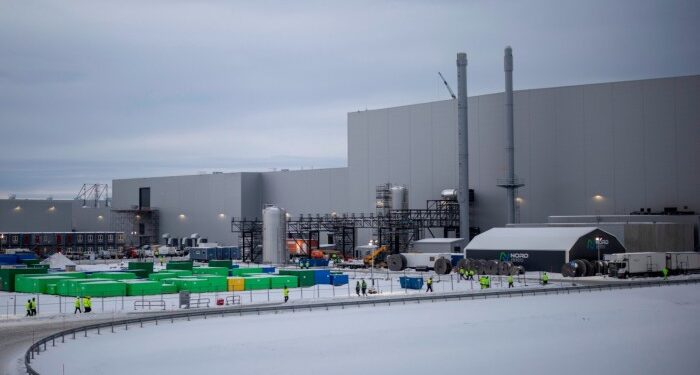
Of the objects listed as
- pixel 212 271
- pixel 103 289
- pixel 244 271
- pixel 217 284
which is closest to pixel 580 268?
pixel 244 271

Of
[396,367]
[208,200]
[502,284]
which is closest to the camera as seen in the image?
[396,367]

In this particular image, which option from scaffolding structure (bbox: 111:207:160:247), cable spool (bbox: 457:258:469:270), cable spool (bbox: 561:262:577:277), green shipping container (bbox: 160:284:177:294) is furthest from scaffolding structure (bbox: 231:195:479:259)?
green shipping container (bbox: 160:284:177:294)

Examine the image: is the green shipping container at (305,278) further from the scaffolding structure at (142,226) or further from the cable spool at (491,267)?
the scaffolding structure at (142,226)

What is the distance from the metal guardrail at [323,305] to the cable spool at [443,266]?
1906 centimetres

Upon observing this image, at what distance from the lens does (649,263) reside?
65.9 meters

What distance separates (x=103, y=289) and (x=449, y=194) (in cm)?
4818

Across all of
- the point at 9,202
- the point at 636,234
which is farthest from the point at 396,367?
the point at 9,202

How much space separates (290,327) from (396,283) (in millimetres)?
28220

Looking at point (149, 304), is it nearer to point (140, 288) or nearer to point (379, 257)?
point (140, 288)

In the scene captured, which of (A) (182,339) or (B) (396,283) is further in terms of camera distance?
(B) (396,283)

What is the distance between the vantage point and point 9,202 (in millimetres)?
129875

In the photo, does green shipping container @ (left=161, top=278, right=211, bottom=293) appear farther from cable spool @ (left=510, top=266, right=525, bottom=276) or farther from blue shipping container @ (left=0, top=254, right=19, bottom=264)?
blue shipping container @ (left=0, top=254, right=19, bottom=264)

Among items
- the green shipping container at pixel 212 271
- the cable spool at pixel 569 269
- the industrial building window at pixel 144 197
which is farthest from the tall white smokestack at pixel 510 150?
the industrial building window at pixel 144 197

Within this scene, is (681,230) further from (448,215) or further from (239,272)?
(239,272)
